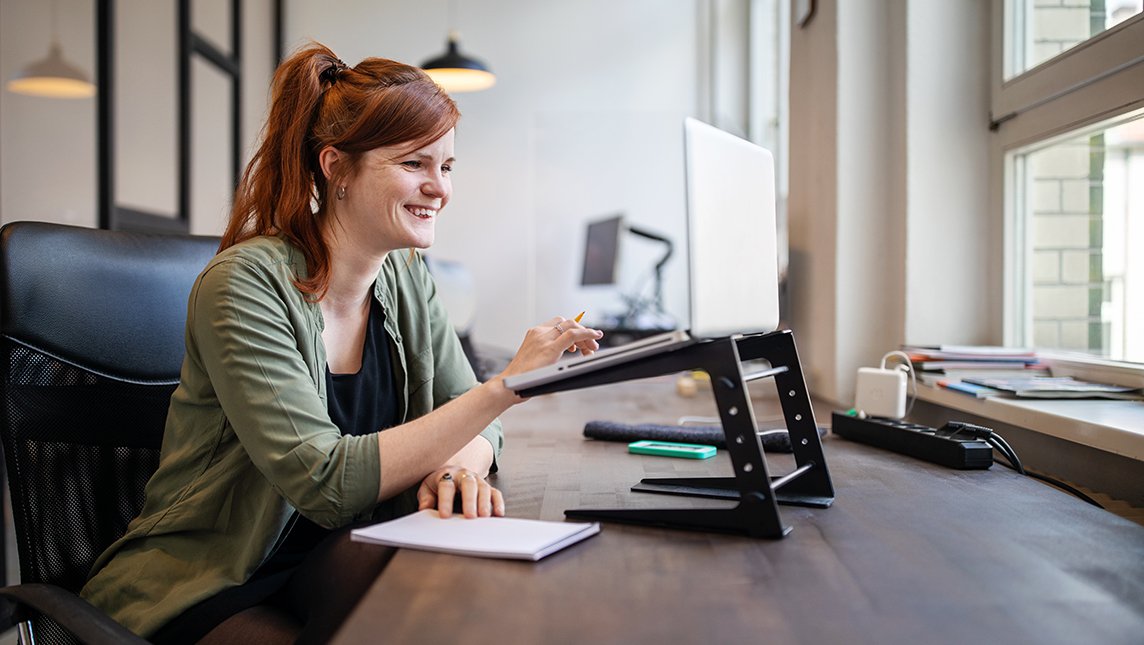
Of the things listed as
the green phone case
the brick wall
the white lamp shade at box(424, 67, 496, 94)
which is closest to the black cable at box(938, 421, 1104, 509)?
the green phone case

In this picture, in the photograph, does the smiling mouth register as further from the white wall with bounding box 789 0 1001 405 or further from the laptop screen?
the white wall with bounding box 789 0 1001 405

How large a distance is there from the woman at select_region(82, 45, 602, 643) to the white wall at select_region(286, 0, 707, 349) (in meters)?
3.82

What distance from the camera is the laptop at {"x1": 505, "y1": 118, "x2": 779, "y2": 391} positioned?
0.95 meters

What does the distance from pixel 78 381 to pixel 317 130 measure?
1.62 ft

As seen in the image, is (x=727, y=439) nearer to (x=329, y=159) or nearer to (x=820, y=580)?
(x=820, y=580)

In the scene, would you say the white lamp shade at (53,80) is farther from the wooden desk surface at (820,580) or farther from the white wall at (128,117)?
the wooden desk surface at (820,580)

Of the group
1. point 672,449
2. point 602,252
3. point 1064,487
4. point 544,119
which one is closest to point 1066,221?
point 1064,487

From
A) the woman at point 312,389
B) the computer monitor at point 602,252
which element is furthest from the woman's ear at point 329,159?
the computer monitor at point 602,252

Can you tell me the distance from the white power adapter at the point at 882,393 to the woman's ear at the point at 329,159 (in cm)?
103

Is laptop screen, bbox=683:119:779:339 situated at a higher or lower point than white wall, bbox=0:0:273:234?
lower

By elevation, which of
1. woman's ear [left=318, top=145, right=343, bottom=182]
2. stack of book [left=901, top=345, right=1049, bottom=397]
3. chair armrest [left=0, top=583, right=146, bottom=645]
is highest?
woman's ear [left=318, top=145, right=343, bottom=182]

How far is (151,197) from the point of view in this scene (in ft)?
12.8

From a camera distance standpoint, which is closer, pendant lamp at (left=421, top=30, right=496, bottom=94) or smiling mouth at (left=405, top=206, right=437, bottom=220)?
smiling mouth at (left=405, top=206, right=437, bottom=220)

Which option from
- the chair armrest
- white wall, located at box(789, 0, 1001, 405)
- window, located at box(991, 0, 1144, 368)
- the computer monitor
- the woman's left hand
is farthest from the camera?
the computer monitor
